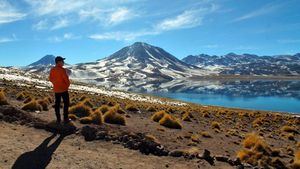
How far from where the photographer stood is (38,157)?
1311 centimetres

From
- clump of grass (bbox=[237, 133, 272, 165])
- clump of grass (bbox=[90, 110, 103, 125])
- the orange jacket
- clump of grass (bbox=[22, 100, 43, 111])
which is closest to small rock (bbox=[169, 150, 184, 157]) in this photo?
clump of grass (bbox=[237, 133, 272, 165])

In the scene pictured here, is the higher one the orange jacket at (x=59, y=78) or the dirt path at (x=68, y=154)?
the orange jacket at (x=59, y=78)

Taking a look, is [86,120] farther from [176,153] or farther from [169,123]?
[169,123]

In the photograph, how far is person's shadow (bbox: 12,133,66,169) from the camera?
40.1 ft

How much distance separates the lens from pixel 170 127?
2469 cm

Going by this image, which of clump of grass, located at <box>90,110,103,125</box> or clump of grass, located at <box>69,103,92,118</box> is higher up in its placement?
clump of grass, located at <box>69,103,92,118</box>

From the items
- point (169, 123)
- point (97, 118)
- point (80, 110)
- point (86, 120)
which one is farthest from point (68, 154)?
point (169, 123)

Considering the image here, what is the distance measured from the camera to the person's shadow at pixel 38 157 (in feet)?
40.1

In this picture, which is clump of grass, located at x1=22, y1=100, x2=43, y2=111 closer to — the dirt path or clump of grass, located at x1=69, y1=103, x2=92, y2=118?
clump of grass, located at x1=69, y1=103, x2=92, y2=118

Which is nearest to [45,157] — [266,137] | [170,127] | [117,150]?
[117,150]

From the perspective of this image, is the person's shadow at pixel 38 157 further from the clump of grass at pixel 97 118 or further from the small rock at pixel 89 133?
the clump of grass at pixel 97 118

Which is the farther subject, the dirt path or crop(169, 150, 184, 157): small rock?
crop(169, 150, 184, 157): small rock

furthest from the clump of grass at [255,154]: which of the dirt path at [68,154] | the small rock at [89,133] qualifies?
the small rock at [89,133]

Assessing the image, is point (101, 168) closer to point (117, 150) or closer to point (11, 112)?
point (117, 150)
